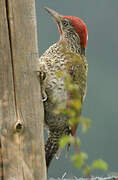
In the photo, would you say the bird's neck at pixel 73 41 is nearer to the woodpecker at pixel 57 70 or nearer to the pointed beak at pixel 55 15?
the woodpecker at pixel 57 70

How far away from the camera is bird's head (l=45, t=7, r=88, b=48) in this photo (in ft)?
11.2

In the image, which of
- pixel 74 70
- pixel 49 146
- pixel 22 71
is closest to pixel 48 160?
pixel 49 146

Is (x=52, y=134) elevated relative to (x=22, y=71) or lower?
lower

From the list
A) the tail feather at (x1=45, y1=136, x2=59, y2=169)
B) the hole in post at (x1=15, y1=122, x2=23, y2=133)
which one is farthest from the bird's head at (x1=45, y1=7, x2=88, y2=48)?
the hole in post at (x1=15, y1=122, x2=23, y2=133)

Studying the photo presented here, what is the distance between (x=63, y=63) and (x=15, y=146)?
0.90 meters

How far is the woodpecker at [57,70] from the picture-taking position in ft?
10.7

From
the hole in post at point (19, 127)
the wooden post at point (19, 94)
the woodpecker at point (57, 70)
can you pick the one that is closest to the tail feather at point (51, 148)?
the woodpecker at point (57, 70)

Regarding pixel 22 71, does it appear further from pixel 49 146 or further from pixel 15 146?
pixel 49 146

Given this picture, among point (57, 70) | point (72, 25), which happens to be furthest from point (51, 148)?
point (72, 25)

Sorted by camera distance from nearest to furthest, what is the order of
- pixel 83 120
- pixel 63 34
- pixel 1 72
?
pixel 83 120
pixel 1 72
pixel 63 34

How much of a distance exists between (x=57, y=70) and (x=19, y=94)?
0.67m

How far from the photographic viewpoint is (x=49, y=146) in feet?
11.9

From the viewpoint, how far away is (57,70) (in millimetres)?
3271

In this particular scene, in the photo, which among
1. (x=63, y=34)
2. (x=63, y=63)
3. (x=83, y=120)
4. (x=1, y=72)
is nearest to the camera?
(x=83, y=120)
